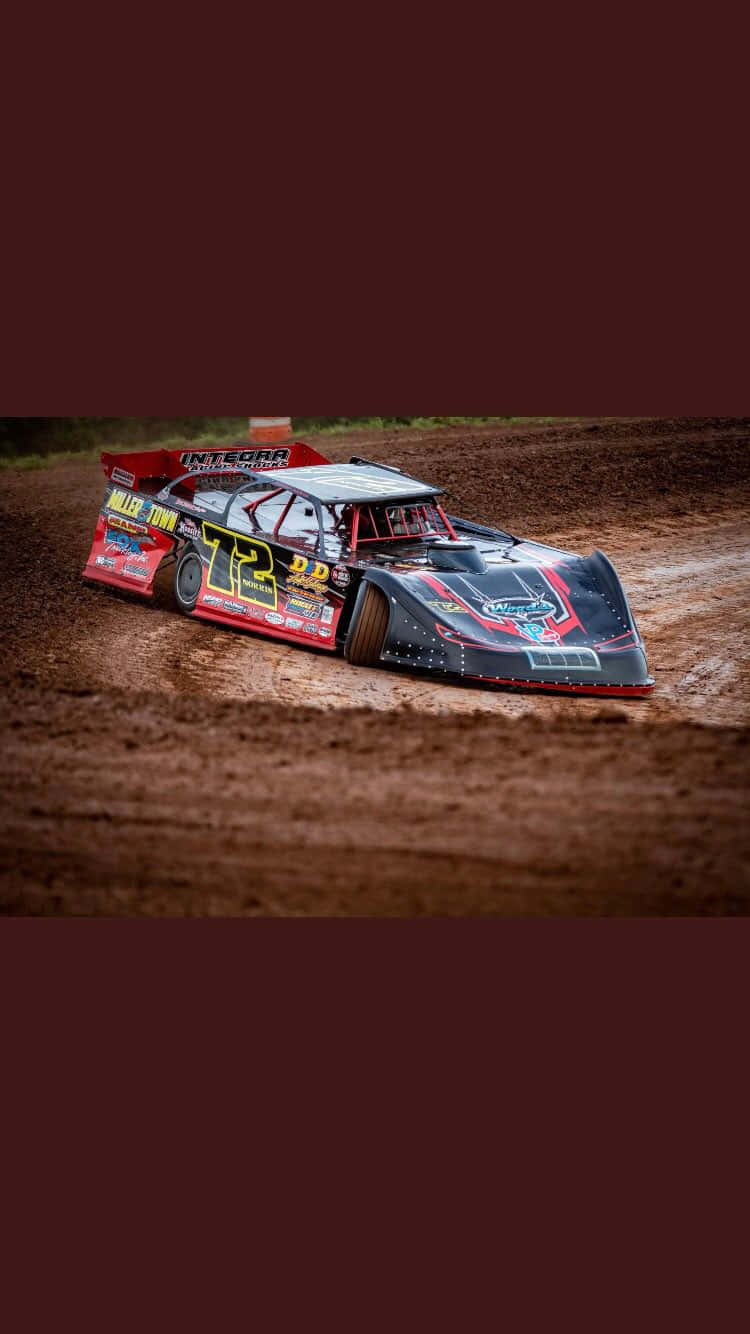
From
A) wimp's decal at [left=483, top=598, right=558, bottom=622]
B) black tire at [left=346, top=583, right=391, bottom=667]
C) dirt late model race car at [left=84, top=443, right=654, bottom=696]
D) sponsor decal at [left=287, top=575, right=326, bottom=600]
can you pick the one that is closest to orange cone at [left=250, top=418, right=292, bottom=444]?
dirt late model race car at [left=84, top=443, right=654, bottom=696]

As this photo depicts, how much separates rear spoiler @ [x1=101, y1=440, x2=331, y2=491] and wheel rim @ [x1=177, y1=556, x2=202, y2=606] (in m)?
1.00

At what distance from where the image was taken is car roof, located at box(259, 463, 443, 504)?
11.9 meters

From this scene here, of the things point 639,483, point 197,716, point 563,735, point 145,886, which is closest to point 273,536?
point 197,716

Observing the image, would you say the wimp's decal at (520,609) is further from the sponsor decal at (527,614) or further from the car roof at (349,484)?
the car roof at (349,484)

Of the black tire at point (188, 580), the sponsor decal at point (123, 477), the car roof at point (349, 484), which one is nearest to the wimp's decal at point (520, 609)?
the car roof at point (349, 484)

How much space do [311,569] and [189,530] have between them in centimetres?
160

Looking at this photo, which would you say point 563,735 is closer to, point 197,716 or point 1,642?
point 197,716

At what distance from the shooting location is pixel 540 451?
1877 cm

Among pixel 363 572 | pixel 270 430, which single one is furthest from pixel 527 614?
pixel 270 430

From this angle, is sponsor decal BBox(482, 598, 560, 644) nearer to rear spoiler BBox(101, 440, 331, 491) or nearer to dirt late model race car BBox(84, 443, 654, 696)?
dirt late model race car BBox(84, 443, 654, 696)

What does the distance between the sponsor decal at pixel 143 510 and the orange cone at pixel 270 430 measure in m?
6.53

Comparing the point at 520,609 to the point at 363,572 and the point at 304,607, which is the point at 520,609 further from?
the point at 304,607

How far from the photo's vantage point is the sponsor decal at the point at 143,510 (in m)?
12.9

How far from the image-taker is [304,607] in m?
11.7
